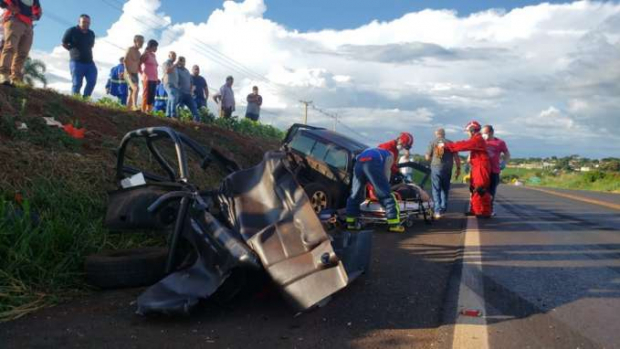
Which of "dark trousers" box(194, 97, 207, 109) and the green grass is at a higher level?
"dark trousers" box(194, 97, 207, 109)

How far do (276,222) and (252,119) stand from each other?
46.7 feet

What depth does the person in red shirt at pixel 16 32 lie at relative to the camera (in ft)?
27.4

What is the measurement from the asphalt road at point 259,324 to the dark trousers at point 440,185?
5429mm

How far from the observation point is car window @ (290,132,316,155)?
934 centimetres

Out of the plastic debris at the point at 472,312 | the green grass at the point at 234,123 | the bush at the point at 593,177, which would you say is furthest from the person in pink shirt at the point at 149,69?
the bush at the point at 593,177

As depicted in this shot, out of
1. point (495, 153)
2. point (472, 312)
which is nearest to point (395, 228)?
point (495, 153)

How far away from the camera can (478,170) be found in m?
10.2

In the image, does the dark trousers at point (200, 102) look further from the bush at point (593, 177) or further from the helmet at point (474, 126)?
the bush at point (593, 177)

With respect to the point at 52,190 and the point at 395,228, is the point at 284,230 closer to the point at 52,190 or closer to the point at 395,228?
the point at 52,190

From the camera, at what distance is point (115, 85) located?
1311 centimetres

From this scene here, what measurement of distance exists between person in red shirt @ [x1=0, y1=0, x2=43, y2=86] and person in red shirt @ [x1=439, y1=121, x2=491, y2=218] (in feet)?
25.7

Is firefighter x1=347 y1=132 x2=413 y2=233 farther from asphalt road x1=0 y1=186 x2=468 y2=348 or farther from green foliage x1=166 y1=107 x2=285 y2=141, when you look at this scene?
green foliage x1=166 y1=107 x2=285 y2=141

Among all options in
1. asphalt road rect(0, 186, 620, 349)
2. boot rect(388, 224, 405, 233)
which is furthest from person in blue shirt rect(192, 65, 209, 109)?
asphalt road rect(0, 186, 620, 349)

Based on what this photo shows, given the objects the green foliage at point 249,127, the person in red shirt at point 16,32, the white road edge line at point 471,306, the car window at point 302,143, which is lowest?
the white road edge line at point 471,306
